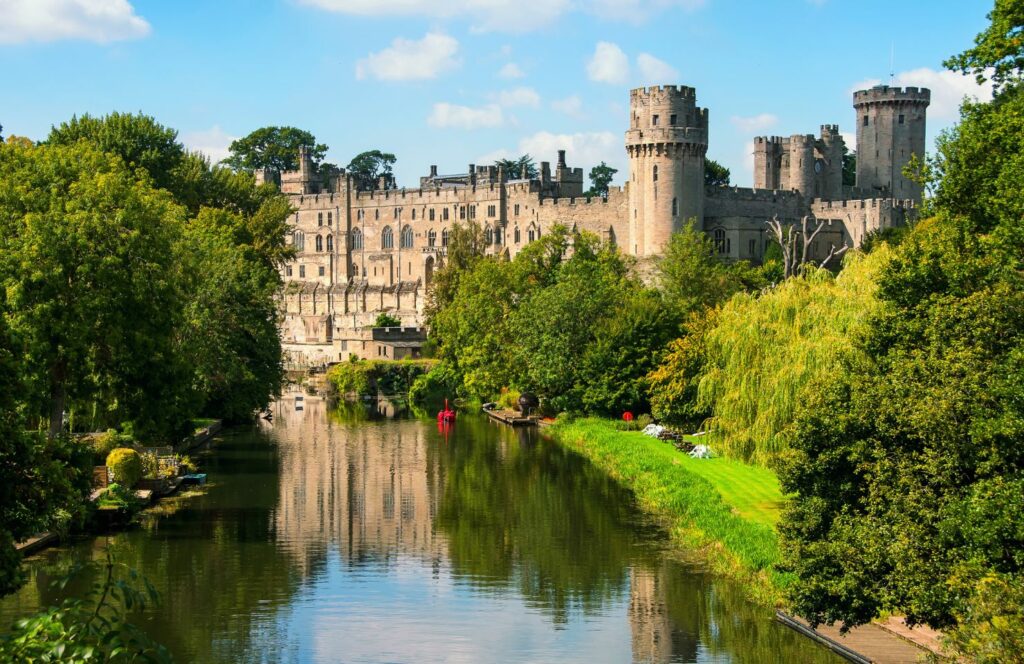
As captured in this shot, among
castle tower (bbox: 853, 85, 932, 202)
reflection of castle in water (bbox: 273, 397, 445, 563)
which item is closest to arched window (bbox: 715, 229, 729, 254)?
castle tower (bbox: 853, 85, 932, 202)

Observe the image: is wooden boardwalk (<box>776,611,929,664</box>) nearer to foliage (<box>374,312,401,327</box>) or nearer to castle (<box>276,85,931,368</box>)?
castle (<box>276,85,931,368</box>)

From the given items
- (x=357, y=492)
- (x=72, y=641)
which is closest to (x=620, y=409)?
(x=357, y=492)

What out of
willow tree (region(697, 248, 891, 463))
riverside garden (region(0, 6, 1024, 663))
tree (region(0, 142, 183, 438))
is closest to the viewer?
riverside garden (region(0, 6, 1024, 663))

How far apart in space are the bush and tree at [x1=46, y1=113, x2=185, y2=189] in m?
29.9

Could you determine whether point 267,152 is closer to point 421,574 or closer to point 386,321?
point 386,321

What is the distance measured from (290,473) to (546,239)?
33.5 m

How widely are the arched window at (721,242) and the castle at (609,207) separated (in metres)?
0.16

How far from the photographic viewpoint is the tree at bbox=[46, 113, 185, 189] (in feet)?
202

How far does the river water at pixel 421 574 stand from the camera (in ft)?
72.1

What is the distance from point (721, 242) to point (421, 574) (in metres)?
57.2

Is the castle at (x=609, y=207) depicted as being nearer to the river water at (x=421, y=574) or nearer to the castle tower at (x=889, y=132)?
the castle tower at (x=889, y=132)

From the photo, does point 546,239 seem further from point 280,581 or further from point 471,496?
point 280,581

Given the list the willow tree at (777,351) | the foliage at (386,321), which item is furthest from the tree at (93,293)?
the foliage at (386,321)

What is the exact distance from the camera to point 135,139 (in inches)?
2480
